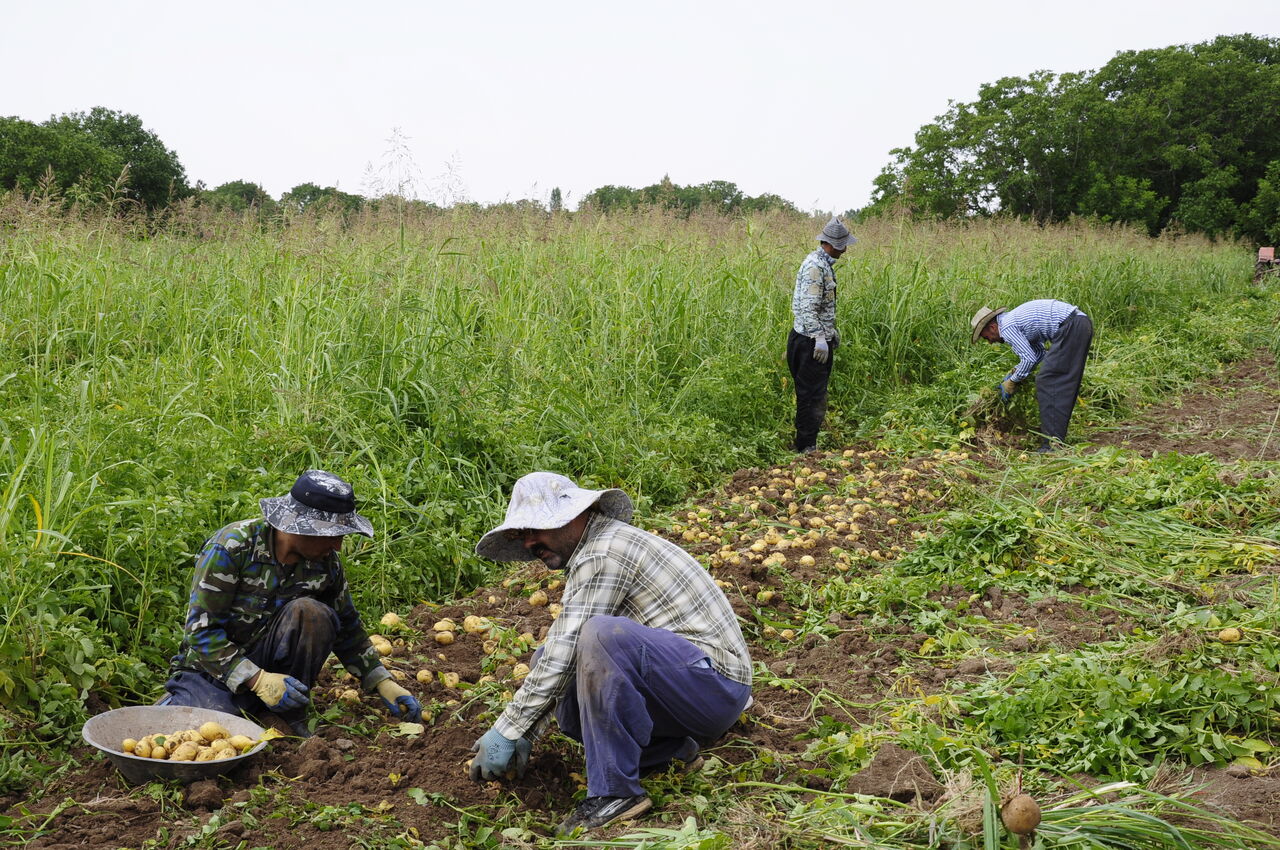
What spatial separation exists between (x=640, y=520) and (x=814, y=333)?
2.52 m

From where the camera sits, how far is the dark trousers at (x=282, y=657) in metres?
3.20

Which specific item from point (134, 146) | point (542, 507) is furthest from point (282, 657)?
point (134, 146)

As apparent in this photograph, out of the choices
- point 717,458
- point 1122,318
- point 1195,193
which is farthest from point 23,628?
point 1195,193

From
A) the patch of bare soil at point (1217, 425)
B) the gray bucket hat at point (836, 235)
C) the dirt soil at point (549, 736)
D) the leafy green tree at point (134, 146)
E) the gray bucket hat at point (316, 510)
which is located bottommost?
the dirt soil at point (549, 736)

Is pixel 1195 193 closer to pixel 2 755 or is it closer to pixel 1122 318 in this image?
pixel 1122 318

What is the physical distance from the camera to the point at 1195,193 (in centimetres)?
3023

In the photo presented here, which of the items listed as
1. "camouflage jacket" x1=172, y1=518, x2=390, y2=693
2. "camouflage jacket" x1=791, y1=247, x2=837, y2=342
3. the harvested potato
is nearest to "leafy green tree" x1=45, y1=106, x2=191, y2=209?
"camouflage jacket" x1=791, y1=247, x2=837, y2=342

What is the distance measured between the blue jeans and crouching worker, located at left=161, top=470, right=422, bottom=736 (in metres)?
0.90

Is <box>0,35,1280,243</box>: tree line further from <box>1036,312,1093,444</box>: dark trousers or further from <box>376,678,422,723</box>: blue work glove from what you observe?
<box>376,678,422,723</box>: blue work glove

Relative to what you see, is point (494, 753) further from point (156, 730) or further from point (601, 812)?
point (156, 730)

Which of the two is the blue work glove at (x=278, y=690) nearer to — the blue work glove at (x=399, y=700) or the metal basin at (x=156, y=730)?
the metal basin at (x=156, y=730)

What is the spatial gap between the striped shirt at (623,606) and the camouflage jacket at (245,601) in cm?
86

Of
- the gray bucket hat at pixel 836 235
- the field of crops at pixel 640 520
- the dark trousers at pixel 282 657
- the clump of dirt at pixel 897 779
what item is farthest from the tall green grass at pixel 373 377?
the clump of dirt at pixel 897 779

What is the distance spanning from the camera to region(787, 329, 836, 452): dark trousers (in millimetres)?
7301
